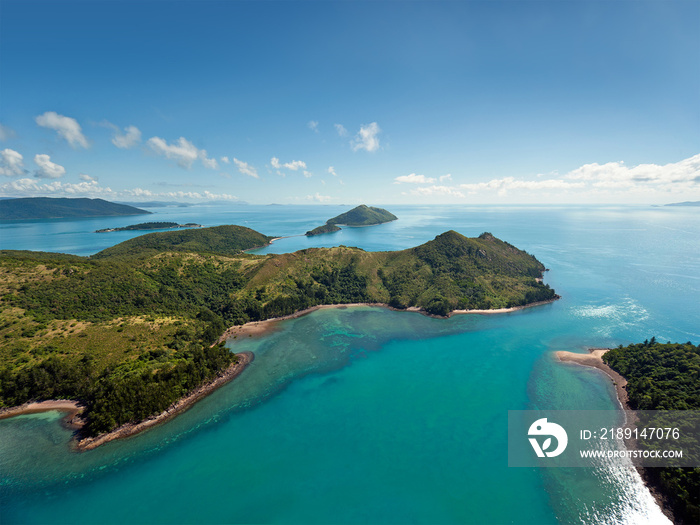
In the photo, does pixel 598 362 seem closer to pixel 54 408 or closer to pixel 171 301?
pixel 54 408

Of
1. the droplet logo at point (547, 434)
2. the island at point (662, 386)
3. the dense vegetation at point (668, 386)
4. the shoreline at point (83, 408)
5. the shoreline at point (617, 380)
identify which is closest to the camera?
the dense vegetation at point (668, 386)

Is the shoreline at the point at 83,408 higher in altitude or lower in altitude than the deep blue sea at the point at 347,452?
higher

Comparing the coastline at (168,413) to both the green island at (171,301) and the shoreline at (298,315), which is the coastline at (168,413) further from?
the shoreline at (298,315)

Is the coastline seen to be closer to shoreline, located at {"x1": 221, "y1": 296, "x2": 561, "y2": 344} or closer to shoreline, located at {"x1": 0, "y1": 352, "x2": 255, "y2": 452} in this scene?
shoreline, located at {"x1": 0, "y1": 352, "x2": 255, "y2": 452}

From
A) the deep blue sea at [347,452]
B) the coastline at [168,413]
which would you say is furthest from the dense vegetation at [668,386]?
the coastline at [168,413]

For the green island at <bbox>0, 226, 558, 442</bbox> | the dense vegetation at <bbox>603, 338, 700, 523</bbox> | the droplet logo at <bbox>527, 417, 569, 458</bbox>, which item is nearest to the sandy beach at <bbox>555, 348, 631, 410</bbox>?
the dense vegetation at <bbox>603, 338, 700, 523</bbox>

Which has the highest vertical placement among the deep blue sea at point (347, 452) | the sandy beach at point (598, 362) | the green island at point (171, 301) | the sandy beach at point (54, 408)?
the green island at point (171, 301)

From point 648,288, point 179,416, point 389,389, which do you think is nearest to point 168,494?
point 179,416

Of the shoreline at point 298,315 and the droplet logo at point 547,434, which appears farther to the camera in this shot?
the shoreline at point 298,315
